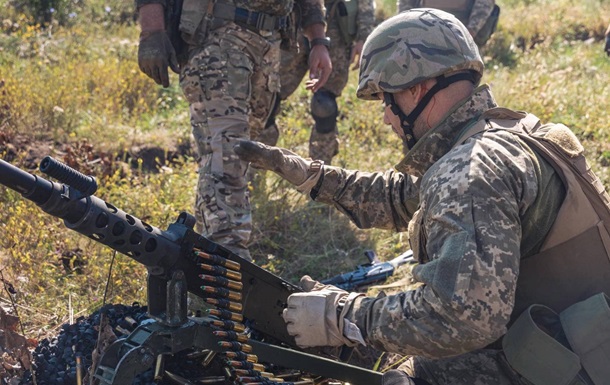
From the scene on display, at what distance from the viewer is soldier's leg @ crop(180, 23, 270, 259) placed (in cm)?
464

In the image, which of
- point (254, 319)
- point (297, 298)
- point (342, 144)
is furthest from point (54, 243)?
point (342, 144)

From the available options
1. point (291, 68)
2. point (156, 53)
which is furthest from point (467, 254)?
point (291, 68)

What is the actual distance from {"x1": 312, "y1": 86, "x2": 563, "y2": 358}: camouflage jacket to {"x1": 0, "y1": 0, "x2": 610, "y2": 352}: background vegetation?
1863 millimetres

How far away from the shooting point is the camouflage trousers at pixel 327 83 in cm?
646

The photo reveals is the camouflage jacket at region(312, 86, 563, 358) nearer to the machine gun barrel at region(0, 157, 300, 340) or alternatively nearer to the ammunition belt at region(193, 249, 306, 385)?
the ammunition belt at region(193, 249, 306, 385)

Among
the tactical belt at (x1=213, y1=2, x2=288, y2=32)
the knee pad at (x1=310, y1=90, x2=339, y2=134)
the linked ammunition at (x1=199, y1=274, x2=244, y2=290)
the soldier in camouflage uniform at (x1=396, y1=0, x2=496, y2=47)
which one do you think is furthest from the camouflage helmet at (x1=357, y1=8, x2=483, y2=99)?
the soldier in camouflage uniform at (x1=396, y1=0, x2=496, y2=47)

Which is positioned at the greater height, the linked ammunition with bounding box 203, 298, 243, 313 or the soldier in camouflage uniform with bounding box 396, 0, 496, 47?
the soldier in camouflage uniform with bounding box 396, 0, 496, 47

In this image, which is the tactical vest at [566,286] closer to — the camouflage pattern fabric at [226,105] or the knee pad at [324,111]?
the camouflage pattern fabric at [226,105]

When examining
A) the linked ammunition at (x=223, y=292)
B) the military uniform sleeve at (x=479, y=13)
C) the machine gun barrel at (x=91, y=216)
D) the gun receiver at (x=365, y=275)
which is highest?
the machine gun barrel at (x=91, y=216)

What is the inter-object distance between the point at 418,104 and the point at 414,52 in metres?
0.21

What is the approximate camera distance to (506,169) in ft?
9.20

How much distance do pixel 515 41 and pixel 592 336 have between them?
9.82 meters

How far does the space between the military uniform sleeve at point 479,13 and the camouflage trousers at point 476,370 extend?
4.23 meters

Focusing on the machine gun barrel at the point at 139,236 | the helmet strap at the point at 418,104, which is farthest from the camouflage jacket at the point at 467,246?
the machine gun barrel at the point at 139,236
